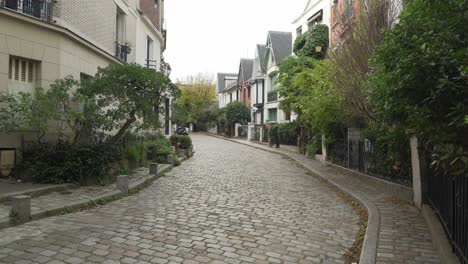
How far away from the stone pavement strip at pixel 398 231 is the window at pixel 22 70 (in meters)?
8.47

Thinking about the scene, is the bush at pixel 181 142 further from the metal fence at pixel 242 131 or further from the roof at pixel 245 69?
the roof at pixel 245 69

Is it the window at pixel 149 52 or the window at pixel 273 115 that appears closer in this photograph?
the window at pixel 149 52

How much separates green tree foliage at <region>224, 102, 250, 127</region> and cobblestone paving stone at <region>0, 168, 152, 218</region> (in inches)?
1338

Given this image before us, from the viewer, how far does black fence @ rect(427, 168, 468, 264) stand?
158 inches

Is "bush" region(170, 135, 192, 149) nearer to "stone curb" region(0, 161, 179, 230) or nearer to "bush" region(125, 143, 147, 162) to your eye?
"bush" region(125, 143, 147, 162)

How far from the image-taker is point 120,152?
10828 millimetres

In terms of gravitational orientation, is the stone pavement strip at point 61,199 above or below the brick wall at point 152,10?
below

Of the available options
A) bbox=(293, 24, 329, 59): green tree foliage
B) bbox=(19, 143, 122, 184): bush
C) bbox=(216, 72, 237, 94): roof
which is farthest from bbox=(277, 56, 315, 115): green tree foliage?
bbox=(216, 72, 237, 94): roof

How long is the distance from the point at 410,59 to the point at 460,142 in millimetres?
1217

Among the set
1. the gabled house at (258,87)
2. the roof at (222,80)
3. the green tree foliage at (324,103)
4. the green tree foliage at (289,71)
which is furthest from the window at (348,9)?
the roof at (222,80)

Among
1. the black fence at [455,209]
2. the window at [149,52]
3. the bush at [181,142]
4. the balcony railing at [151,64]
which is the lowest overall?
the black fence at [455,209]

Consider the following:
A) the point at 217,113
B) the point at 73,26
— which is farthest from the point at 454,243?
the point at 217,113

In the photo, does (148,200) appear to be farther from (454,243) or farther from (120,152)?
(454,243)

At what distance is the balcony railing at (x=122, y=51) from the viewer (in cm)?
1488
